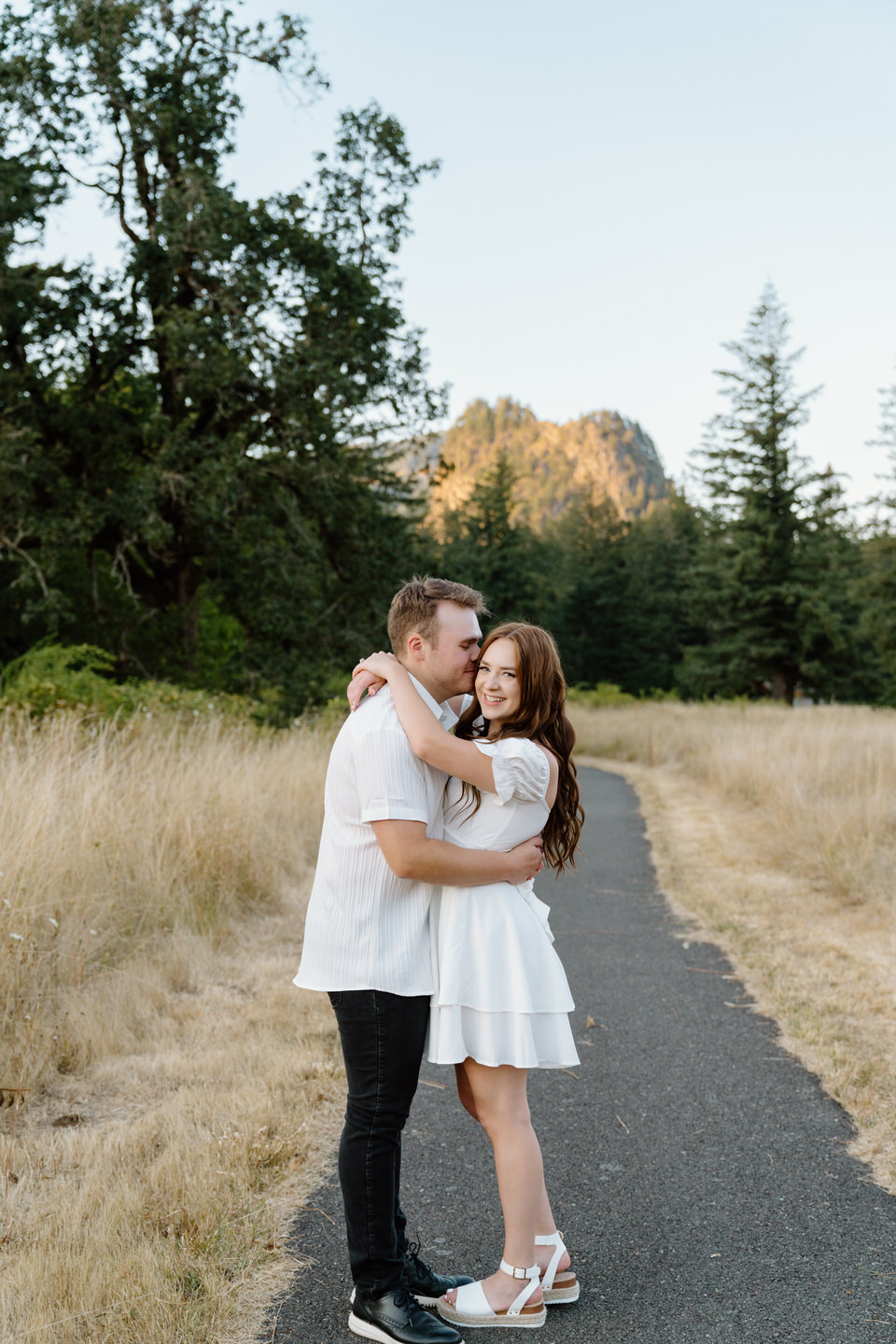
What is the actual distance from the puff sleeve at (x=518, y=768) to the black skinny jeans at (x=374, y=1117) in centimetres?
60

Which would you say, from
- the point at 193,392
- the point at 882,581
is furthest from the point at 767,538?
the point at 193,392

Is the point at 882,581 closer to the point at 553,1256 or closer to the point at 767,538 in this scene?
the point at 767,538

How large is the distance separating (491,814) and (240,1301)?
150 centimetres

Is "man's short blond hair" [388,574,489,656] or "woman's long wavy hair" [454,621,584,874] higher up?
"man's short blond hair" [388,574,489,656]

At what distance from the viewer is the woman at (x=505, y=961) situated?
104 inches

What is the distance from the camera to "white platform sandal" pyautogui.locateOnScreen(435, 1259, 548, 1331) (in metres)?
2.70

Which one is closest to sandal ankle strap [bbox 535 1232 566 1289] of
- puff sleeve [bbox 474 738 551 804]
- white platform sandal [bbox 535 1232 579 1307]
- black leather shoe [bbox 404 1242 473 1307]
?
white platform sandal [bbox 535 1232 579 1307]

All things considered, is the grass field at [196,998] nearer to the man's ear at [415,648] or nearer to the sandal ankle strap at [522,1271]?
the sandal ankle strap at [522,1271]

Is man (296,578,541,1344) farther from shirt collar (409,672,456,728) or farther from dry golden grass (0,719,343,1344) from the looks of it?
dry golden grass (0,719,343,1344)

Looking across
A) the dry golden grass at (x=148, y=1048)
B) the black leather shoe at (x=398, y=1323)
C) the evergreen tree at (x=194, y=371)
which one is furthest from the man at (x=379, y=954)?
the evergreen tree at (x=194, y=371)

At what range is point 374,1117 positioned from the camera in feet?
8.55

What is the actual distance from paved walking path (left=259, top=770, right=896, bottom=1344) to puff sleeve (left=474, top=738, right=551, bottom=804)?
56.7 inches

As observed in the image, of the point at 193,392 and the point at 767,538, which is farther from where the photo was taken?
the point at 767,538

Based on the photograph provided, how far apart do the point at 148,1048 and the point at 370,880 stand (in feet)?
8.86
